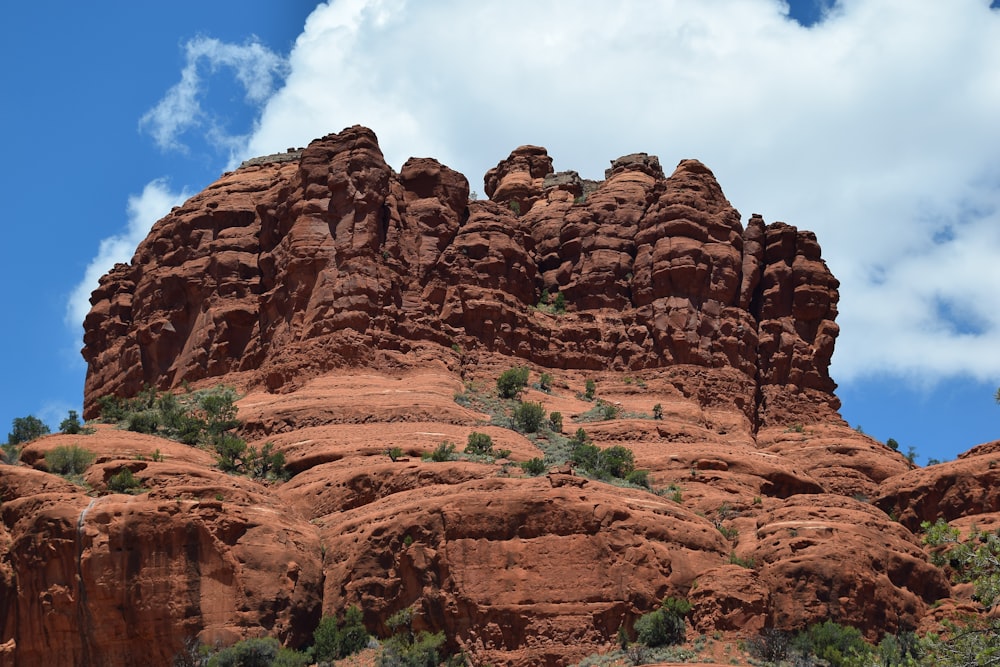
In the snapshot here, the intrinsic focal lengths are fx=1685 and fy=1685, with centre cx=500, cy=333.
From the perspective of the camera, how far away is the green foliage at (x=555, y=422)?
236ft

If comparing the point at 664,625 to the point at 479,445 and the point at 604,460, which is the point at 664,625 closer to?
the point at 604,460

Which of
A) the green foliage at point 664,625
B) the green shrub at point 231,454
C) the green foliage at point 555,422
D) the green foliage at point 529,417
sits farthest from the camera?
the green foliage at point 555,422

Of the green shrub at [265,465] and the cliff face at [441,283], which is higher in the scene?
the cliff face at [441,283]

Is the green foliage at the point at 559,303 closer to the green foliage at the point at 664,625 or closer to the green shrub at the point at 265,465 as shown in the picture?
the green shrub at the point at 265,465

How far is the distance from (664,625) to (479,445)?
14.5 m

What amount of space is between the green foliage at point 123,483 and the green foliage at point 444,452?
435 inches

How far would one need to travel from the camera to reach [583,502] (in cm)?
5522

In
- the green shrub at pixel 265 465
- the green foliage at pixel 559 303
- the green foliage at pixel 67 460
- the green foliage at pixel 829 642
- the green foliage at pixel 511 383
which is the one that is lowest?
the green foliage at pixel 829 642

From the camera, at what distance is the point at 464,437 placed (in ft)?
218

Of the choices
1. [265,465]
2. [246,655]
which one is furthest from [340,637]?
[265,465]

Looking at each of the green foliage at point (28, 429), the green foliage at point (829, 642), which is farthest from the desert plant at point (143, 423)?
the green foliage at point (829, 642)

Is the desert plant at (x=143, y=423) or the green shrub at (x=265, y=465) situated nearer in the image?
the green shrub at (x=265, y=465)

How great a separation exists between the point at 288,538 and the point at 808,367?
37319 millimetres

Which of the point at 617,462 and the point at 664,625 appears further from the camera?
the point at 617,462
